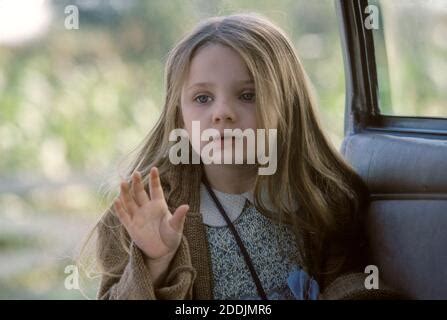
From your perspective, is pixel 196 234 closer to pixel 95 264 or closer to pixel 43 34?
pixel 95 264

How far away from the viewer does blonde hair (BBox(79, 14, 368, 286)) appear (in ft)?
3.46

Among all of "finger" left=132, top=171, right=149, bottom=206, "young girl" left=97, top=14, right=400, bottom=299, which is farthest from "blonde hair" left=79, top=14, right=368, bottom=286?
"finger" left=132, top=171, right=149, bottom=206

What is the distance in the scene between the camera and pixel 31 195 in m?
1.35

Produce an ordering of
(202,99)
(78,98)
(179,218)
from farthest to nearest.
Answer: (78,98), (202,99), (179,218)

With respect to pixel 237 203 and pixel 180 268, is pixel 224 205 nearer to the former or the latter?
pixel 237 203

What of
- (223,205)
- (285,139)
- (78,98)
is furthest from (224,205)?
(78,98)

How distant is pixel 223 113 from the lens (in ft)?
3.30

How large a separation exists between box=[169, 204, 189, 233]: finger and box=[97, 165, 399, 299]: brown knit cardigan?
0.06 metres

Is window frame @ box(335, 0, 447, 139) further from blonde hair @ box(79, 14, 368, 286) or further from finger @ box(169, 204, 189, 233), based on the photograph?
finger @ box(169, 204, 189, 233)

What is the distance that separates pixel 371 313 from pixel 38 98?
69cm

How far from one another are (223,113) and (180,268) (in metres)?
0.22

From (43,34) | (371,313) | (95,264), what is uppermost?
(43,34)

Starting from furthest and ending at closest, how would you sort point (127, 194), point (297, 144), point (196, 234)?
1. point (297, 144)
2. point (196, 234)
3. point (127, 194)

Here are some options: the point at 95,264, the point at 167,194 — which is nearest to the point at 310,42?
the point at 167,194
